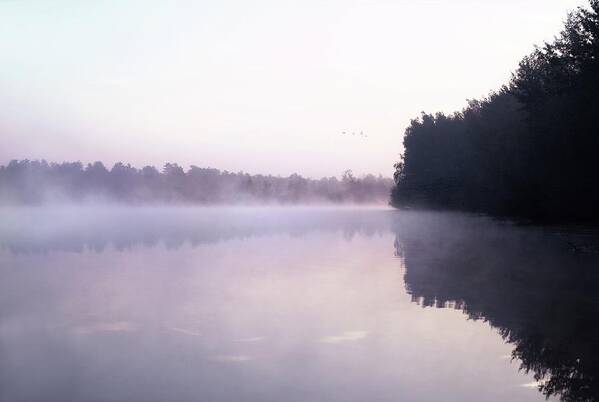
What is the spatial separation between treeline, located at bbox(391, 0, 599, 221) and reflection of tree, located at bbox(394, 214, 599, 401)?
23.9ft

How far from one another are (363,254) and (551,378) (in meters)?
20.6

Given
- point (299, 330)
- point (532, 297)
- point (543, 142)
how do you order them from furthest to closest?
point (543, 142) < point (532, 297) < point (299, 330)

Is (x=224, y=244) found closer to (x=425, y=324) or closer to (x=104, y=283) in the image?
(x=104, y=283)

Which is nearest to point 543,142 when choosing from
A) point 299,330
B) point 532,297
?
point 532,297

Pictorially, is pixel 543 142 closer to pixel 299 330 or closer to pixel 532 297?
pixel 532 297

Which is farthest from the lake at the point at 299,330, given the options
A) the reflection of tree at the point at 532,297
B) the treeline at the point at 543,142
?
the treeline at the point at 543,142

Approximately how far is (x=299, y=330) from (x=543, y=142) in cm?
3602

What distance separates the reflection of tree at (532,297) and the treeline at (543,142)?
7.28 metres

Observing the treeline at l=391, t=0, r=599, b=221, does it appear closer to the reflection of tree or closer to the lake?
the reflection of tree

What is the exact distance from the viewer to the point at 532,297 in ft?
53.9

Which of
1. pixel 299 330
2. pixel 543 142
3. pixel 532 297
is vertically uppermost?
pixel 543 142

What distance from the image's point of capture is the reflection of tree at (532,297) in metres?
9.90

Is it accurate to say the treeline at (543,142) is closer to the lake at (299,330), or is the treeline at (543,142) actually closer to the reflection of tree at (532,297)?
the reflection of tree at (532,297)

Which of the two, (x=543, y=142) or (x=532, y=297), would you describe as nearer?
(x=532, y=297)
